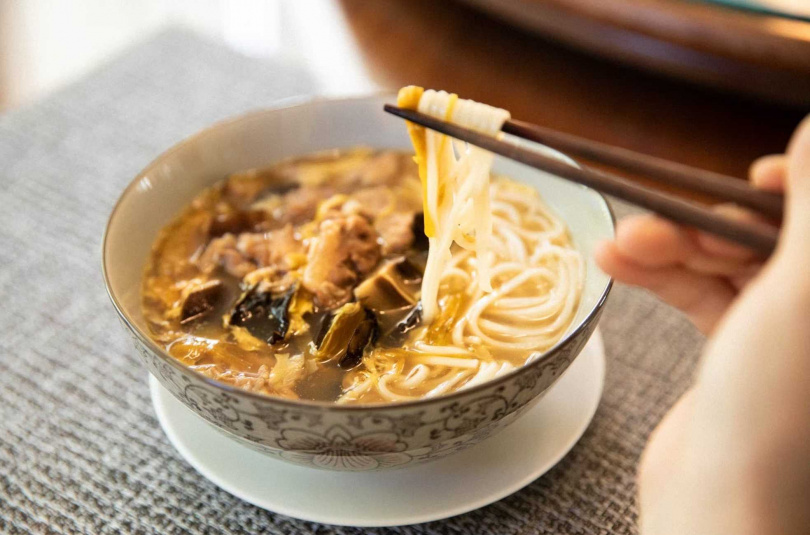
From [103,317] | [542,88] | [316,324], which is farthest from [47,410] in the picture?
[542,88]

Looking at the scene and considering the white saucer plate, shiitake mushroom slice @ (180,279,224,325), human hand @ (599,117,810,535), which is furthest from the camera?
shiitake mushroom slice @ (180,279,224,325)

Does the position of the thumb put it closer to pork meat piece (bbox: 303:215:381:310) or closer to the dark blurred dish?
pork meat piece (bbox: 303:215:381:310)

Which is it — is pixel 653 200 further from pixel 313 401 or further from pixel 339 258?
pixel 339 258

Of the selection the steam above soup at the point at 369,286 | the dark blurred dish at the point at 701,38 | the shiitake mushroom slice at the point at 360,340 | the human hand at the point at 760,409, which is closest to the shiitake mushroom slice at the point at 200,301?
the steam above soup at the point at 369,286

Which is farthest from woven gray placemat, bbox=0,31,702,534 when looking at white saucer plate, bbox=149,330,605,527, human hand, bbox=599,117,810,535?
human hand, bbox=599,117,810,535

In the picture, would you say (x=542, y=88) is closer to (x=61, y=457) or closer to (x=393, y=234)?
Answer: (x=393, y=234)

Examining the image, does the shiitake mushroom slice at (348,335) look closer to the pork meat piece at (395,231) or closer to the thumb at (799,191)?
the pork meat piece at (395,231)

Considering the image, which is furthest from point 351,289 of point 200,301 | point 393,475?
point 393,475
